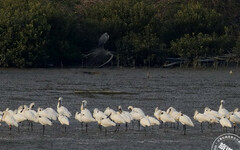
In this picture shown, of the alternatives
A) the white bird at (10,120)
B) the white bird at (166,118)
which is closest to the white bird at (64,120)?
the white bird at (10,120)

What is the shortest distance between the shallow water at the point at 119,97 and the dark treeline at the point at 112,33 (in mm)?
1939

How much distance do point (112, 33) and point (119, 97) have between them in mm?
21099

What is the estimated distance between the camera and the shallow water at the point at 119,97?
20.7 meters

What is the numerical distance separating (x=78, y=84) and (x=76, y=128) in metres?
16.4

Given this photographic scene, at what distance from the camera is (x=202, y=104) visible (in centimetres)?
3083

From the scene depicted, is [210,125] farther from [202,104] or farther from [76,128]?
[202,104]

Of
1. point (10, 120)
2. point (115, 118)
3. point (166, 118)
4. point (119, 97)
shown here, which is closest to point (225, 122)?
point (166, 118)

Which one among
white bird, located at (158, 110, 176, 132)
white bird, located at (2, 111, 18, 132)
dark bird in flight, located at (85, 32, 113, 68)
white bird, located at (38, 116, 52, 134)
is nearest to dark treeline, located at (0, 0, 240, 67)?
dark bird in flight, located at (85, 32, 113, 68)

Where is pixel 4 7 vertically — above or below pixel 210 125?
above

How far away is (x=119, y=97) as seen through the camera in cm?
3266

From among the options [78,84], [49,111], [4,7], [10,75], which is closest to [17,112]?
[49,111]

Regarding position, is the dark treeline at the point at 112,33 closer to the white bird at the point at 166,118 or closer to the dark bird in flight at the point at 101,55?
the dark bird in flight at the point at 101,55

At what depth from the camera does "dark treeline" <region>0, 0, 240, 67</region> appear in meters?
49.1

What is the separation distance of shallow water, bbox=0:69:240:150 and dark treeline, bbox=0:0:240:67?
1939 mm
